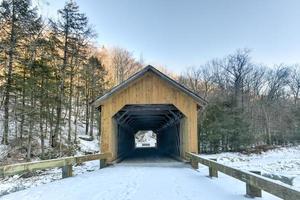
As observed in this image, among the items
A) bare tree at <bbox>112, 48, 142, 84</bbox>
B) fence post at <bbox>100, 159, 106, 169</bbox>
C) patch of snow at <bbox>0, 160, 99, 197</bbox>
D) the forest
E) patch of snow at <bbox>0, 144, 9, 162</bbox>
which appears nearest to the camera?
patch of snow at <bbox>0, 160, 99, 197</bbox>

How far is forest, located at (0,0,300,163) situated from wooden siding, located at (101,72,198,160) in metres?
5.12

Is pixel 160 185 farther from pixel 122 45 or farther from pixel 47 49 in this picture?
pixel 122 45

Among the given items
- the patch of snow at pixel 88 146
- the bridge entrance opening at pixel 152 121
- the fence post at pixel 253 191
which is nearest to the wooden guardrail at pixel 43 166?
the fence post at pixel 253 191

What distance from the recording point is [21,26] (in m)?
18.3

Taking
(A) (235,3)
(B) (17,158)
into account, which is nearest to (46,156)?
(B) (17,158)

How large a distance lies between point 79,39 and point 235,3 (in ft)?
48.1

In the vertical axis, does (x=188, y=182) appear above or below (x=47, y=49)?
below

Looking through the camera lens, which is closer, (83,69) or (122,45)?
(83,69)

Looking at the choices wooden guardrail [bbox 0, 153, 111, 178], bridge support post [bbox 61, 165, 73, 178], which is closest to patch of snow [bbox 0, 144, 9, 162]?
wooden guardrail [bbox 0, 153, 111, 178]

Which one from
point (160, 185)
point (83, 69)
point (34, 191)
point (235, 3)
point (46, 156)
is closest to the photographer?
point (34, 191)

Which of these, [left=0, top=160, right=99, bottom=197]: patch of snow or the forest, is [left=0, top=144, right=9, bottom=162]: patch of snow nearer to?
the forest

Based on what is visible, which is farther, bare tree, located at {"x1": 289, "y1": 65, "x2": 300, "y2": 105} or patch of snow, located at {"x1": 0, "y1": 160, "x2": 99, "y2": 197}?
bare tree, located at {"x1": 289, "y1": 65, "x2": 300, "y2": 105}

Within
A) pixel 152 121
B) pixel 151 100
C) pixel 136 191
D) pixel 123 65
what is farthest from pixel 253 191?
pixel 123 65

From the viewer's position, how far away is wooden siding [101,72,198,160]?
1446 cm
